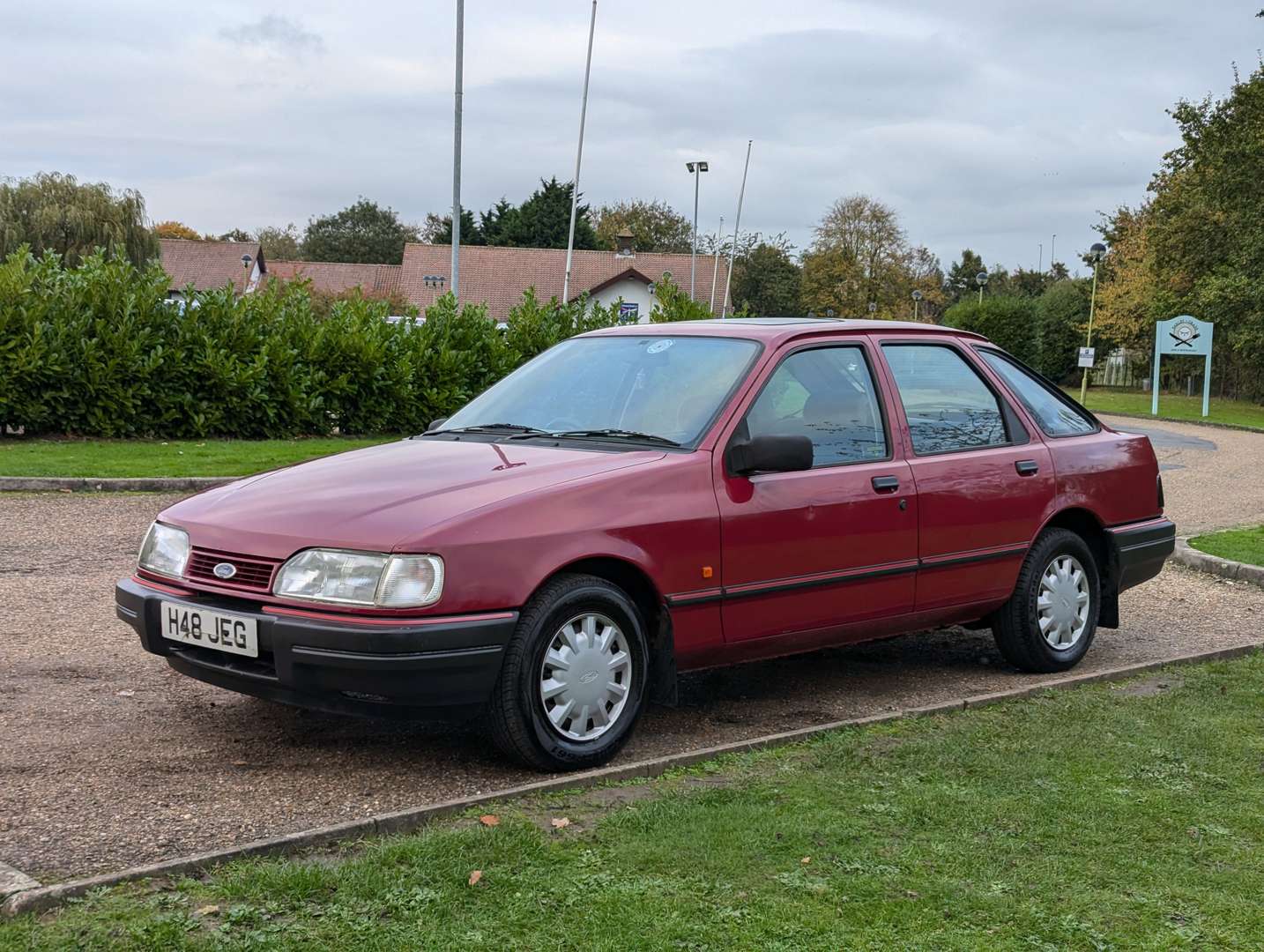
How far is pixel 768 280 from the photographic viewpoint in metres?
110

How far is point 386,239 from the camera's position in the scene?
119m

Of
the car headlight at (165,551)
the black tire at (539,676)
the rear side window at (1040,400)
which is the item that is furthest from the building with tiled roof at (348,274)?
the black tire at (539,676)

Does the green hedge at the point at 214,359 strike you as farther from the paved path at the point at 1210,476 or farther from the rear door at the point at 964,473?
the rear door at the point at 964,473

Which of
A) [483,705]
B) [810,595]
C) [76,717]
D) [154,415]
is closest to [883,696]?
[810,595]

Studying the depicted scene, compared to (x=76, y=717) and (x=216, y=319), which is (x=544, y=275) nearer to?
(x=216, y=319)

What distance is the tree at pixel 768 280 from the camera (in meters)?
108

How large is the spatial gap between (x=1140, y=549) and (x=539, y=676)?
3.99 metres

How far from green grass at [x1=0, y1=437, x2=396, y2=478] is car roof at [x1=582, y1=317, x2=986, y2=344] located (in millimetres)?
7519

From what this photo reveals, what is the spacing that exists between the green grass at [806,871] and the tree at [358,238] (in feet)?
378

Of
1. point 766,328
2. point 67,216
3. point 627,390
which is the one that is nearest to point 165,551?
point 627,390

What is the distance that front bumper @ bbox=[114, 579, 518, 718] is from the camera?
4758mm

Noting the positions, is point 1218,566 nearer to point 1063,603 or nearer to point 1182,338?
point 1063,603

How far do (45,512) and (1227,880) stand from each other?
10.4 m

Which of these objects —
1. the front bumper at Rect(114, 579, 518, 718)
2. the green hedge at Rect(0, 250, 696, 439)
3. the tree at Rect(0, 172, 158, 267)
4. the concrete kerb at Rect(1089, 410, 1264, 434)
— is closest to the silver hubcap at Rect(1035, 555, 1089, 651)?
the front bumper at Rect(114, 579, 518, 718)
